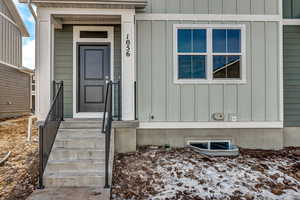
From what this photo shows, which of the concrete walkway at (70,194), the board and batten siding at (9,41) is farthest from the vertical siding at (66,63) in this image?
the board and batten siding at (9,41)

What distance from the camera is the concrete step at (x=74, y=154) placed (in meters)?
3.79

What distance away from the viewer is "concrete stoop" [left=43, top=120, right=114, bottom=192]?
3363 millimetres

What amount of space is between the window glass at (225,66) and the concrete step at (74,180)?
11.3ft

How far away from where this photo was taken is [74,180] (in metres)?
3.36

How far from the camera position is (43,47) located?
14.7 feet

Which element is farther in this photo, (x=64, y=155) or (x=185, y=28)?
(x=185, y=28)

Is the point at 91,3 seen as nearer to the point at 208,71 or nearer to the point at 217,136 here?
the point at 208,71

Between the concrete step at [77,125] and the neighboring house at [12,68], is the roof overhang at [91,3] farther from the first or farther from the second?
the neighboring house at [12,68]

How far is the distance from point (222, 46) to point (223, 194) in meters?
3.37

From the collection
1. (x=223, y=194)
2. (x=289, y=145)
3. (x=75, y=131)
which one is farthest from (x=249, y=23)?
(x=75, y=131)

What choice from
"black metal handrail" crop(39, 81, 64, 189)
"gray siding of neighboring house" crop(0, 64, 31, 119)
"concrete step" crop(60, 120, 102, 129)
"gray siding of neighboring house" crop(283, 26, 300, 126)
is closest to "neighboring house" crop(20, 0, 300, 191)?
"gray siding of neighboring house" crop(283, 26, 300, 126)

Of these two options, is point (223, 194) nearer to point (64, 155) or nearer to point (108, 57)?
point (64, 155)

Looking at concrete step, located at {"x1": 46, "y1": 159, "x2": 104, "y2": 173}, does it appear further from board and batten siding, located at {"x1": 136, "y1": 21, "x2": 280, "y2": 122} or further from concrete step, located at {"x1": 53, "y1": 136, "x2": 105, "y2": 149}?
board and batten siding, located at {"x1": 136, "y1": 21, "x2": 280, "y2": 122}

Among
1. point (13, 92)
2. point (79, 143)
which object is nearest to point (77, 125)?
point (79, 143)
